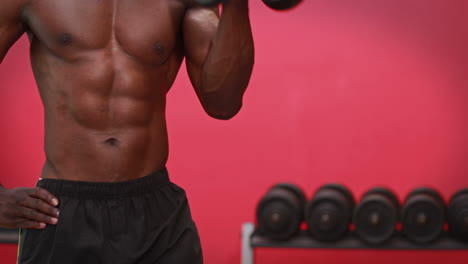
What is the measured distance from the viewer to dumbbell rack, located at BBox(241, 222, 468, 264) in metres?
3.22

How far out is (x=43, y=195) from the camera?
1384mm

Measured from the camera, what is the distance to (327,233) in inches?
127

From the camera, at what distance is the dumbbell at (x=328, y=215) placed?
10.6 feet

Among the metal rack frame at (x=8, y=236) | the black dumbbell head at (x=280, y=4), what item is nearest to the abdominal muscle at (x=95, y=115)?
the black dumbbell head at (x=280, y=4)

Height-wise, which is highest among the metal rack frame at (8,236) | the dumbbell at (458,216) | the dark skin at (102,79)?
the dark skin at (102,79)

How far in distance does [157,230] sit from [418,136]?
8.41 feet

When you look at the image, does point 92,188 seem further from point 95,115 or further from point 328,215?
point 328,215

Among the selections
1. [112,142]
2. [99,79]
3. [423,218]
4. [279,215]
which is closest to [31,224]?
[112,142]

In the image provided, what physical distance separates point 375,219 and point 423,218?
0.25 m

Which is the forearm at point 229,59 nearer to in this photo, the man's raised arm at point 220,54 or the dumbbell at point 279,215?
the man's raised arm at point 220,54

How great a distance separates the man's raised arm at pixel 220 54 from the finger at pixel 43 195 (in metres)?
0.42

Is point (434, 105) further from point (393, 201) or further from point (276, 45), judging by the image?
point (276, 45)

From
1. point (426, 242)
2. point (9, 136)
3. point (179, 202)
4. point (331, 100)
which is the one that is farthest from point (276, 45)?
point (179, 202)

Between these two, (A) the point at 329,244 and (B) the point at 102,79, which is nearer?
(B) the point at 102,79
